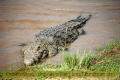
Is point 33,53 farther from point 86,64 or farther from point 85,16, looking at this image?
point 85,16

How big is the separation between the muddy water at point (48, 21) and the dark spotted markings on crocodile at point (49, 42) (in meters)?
0.25

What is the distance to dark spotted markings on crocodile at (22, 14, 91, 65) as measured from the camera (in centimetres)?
615

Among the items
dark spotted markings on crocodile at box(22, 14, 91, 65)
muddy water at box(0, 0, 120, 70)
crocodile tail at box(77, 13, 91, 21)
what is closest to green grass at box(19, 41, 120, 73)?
dark spotted markings on crocodile at box(22, 14, 91, 65)

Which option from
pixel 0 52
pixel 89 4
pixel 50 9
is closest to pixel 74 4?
pixel 89 4

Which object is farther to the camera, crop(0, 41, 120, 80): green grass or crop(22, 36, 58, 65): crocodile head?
crop(22, 36, 58, 65): crocodile head

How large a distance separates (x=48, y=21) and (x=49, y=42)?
276 centimetres

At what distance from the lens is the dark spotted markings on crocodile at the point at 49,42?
615 cm

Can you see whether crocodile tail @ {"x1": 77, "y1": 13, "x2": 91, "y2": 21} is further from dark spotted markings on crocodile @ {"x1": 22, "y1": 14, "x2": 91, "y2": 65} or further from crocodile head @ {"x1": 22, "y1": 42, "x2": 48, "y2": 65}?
crocodile head @ {"x1": 22, "y1": 42, "x2": 48, "y2": 65}

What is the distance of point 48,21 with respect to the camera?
31.0ft

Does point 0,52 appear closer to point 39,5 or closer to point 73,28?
point 73,28

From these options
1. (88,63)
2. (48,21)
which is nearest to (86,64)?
(88,63)

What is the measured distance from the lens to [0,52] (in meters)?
6.59

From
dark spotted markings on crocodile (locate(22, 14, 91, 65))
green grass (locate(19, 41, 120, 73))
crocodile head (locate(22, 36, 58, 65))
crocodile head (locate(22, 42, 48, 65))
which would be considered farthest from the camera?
dark spotted markings on crocodile (locate(22, 14, 91, 65))

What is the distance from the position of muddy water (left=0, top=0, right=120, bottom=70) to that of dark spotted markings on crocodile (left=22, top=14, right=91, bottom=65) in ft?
0.80
